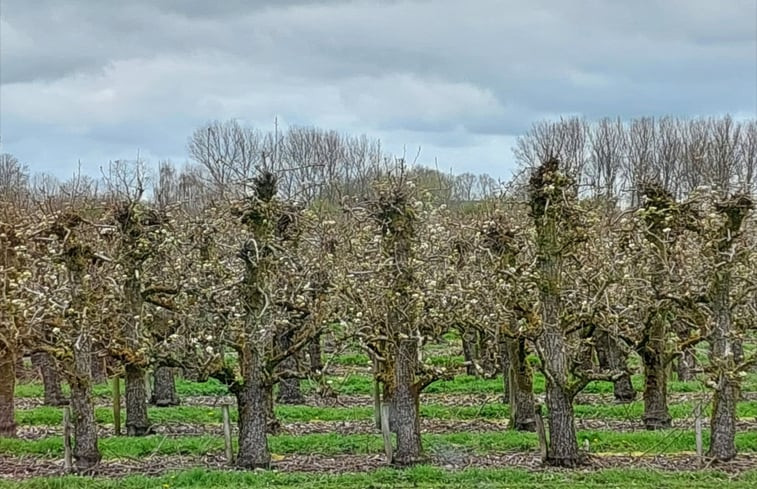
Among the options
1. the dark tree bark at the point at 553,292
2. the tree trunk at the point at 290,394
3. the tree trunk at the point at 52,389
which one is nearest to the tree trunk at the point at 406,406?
the dark tree bark at the point at 553,292

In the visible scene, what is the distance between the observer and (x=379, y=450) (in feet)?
46.3

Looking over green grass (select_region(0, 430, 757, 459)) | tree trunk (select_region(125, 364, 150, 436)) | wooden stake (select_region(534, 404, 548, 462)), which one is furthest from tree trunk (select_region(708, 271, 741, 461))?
tree trunk (select_region(125, 364, 150, 436))

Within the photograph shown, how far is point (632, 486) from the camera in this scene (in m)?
10.5

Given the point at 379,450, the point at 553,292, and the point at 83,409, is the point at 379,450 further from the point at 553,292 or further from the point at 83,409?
the point at 83,409

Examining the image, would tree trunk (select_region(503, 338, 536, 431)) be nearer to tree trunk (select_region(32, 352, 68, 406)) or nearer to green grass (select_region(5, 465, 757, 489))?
green grass (select_region(5, 465, 757, 489))

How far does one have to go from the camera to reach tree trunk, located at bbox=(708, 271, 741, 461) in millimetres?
12586

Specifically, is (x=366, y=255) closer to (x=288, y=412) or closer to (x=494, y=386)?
(x=288, y=412)

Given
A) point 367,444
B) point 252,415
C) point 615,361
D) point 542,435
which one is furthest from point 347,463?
point 615,361

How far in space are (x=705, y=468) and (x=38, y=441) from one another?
37.4 ft

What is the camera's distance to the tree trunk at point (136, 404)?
1619 cm

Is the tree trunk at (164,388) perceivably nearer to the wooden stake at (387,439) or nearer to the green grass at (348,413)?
the green grass at (348,413)

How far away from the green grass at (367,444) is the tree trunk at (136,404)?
1202 mm

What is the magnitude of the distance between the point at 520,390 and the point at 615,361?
6460 millimetres

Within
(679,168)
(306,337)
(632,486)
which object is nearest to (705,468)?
(632,486)
